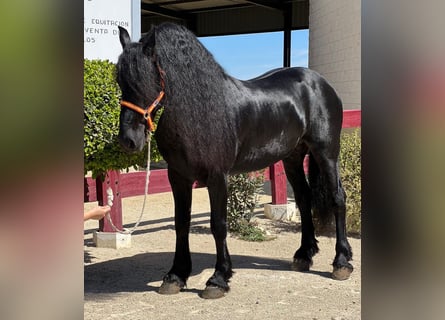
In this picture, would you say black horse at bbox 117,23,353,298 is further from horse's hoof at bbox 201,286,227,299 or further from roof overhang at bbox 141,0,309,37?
roof overhang at bbox 141,0,309,37

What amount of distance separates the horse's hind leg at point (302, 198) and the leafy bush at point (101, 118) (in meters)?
1.56

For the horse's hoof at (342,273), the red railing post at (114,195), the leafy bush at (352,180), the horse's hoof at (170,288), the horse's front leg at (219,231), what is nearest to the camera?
Result: the horse's front leg at (219,231)

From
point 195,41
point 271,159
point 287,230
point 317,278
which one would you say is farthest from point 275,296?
point 287,230

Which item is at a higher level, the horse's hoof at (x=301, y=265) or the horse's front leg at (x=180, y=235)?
the horse's front leg at (x=180, y=235)

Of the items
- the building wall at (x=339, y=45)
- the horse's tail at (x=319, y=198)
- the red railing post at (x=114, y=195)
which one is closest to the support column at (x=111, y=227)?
the red railing post at (x=114, y=195)

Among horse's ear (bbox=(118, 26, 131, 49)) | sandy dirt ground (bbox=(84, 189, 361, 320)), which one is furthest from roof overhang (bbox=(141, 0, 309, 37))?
horse's ear (bbox=(118, 26, 131, 49))

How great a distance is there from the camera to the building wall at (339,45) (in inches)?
349

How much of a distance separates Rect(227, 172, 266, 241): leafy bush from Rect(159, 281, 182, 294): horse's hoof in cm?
202

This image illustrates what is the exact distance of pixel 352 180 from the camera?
5.59 m

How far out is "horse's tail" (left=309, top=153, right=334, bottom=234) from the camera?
14.2 feet

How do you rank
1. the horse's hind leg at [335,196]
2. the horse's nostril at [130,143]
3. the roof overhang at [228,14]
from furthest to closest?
the roof overhang at [228,14]
the horse's hind leg at [335,196]
the horse's nostril at [130,143]

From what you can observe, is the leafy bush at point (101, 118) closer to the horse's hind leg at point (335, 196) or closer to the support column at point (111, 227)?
the support column at point (111, 227)
